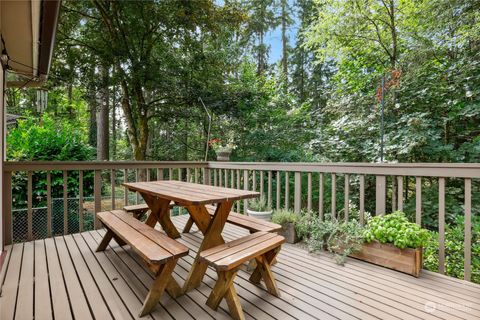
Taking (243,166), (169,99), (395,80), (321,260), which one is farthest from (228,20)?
(321,260)

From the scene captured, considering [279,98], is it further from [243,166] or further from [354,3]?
[243,166]

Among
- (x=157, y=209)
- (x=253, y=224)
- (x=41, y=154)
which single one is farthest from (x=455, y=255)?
(x=41, y=154)

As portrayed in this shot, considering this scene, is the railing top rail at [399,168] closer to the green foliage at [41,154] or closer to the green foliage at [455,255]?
the green foliage at [455,255]

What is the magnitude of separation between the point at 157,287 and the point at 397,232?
1922 millimetres

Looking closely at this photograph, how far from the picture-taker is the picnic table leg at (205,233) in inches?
70.6

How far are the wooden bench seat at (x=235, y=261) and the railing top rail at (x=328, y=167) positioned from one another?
1214 mm

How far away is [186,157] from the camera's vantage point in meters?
7.91

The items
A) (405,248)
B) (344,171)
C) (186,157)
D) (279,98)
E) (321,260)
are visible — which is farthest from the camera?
(186,157)

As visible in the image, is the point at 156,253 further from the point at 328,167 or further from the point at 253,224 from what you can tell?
the point at 328,167

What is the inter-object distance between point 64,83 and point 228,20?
12.0 feet

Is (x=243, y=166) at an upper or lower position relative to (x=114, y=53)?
lower

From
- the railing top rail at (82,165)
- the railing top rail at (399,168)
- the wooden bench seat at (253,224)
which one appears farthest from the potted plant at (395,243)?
the railing top rail at (82,165)

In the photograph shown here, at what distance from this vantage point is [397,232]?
2062mm

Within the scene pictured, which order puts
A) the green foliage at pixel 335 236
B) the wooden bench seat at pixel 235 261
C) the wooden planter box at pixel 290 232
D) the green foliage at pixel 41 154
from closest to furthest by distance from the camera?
the wooden bench seat at pixel 235 261, the green foliage at pixel 335 236, the wooden planter box at pixel 290 232, the green foliage at pixel 41 154
